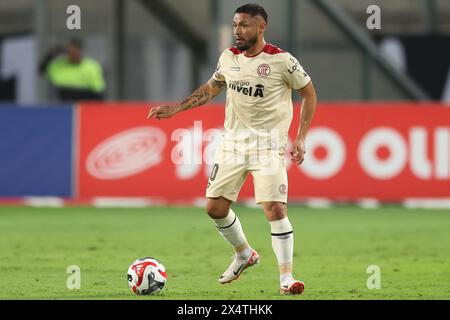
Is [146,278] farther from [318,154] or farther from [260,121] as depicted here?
[318,154]

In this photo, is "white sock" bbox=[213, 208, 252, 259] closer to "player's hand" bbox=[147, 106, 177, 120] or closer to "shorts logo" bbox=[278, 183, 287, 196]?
"shorts logo" bbox=[278, 183, 287, 196]

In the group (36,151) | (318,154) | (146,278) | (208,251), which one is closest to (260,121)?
(146,278)

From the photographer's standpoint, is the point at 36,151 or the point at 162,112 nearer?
the point at 162,112

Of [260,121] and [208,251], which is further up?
[260,121]

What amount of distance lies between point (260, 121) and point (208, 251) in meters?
3.34

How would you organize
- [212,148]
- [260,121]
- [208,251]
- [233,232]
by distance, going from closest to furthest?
[260,121] → [233,232] → [208,251] → [212,148]

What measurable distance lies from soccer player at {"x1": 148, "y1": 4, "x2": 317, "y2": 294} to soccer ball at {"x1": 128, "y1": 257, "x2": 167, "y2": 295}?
891 millimetres

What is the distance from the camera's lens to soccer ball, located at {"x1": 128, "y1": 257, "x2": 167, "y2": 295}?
9.64m

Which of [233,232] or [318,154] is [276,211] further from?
[318,154]

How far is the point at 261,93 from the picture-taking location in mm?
10008

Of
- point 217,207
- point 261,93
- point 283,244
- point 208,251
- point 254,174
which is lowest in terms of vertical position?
point 208,251

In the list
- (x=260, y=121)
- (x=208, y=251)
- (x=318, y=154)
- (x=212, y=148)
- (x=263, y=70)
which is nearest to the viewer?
(x=263, y=70)
